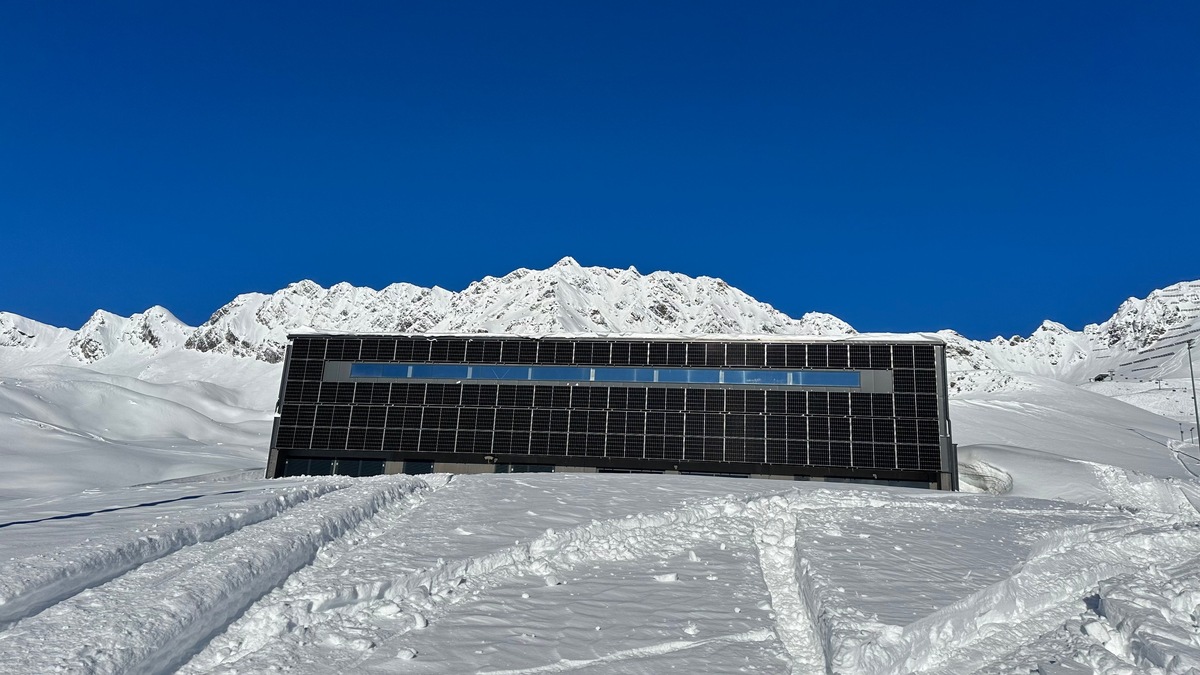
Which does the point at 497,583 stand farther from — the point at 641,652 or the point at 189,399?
the point at 189,399

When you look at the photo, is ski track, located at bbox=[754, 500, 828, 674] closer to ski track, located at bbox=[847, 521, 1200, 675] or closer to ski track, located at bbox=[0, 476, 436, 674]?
ski track, located at bbox=[847, 521, 1200, 675]

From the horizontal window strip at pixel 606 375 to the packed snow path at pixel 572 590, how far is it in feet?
54.6

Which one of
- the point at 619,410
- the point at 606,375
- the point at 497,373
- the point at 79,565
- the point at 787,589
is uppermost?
the point at 606,375

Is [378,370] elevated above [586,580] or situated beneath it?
elevated above

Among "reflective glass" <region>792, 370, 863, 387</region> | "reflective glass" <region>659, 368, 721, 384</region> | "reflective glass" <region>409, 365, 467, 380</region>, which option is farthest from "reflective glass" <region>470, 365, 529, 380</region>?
"reflective glass" <region>792, 370, 863, 387</region>

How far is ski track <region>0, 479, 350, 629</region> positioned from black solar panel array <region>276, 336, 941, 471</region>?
2218cm

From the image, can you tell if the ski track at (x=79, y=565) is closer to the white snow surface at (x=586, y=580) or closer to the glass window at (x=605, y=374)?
the white snow surface at (x=586, y=580)

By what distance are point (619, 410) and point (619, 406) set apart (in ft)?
0.64

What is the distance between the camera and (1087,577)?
11758 millimetres

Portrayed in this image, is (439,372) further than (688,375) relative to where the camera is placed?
Yes

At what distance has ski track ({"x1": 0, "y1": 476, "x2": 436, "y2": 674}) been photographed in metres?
7.89

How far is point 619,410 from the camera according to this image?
3578cm

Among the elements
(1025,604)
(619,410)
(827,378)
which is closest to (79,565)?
(1025,604)

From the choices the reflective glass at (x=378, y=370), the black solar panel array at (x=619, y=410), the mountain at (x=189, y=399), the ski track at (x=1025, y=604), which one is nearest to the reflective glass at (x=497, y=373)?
the black solar panel array at (x=619, y=410)
